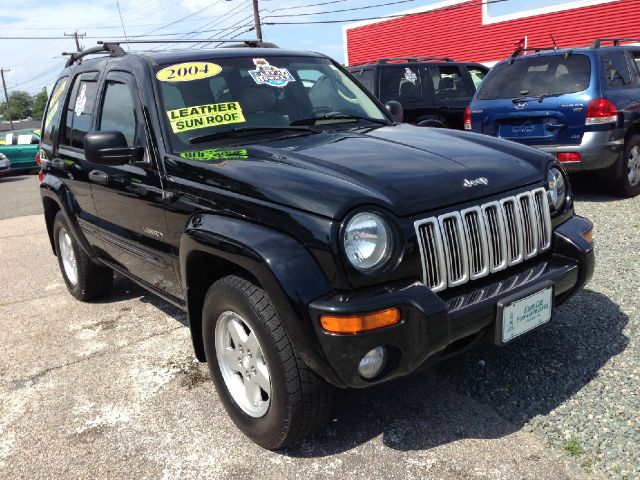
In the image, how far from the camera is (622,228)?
595 cm

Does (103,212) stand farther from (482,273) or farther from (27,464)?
(482,273)

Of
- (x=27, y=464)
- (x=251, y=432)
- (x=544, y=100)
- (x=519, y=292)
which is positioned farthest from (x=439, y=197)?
(x=544, y=100)

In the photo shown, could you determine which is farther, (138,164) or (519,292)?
(138,164)

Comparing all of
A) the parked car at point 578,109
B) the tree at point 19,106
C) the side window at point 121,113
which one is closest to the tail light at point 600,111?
the parked car at point 578,109

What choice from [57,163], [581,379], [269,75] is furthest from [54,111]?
[581,379]

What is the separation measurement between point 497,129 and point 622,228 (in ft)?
7.31

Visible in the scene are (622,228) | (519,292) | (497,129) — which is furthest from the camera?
(497,129)

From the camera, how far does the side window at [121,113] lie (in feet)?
11.7

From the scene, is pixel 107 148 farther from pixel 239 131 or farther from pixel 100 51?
pixel 100 51

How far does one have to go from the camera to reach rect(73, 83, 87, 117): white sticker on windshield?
4430 mm

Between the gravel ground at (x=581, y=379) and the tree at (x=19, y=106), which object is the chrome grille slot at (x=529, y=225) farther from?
the tree at (x=19, y=106)

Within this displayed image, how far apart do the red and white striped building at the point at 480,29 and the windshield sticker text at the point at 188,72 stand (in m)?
19.7

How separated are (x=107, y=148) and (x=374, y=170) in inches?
60.1

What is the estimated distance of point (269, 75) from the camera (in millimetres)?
3793
